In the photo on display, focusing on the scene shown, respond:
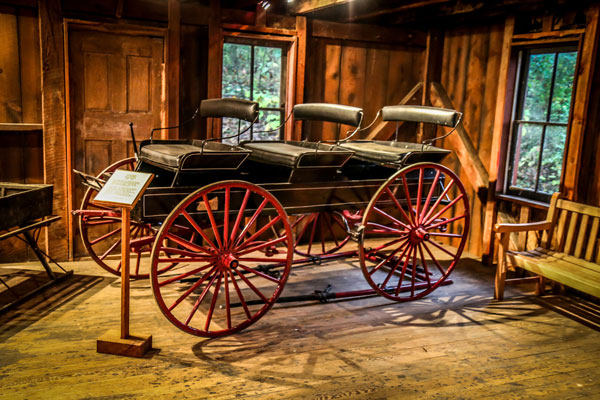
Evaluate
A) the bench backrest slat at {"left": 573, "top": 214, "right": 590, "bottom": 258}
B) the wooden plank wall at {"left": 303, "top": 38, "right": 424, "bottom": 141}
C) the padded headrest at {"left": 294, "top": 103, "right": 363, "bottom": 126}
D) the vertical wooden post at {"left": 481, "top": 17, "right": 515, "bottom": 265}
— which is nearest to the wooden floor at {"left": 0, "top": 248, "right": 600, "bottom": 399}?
the bench backrest slat at {"left": 573, "top": 214, "right": 590, "bottom": 258}

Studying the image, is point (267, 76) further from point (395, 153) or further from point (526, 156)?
point (526, 156)

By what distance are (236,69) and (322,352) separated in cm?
322

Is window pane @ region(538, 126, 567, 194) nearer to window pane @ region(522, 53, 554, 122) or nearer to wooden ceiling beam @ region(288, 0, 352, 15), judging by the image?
window pane @ region(522, 53, 554, 122)

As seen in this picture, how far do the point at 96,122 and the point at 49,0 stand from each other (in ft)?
3.53

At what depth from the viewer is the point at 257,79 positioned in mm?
5867

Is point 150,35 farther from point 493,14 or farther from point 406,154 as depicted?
point 493,14

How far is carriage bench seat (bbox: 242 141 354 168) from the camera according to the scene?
400cm

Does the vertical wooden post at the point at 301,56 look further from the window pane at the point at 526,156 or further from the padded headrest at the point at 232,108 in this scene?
the window pane at the point at 526,156

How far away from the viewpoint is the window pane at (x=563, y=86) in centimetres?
502

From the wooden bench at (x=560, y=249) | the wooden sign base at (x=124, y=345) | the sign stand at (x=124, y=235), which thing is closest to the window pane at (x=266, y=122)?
the wooden bench at (x=560, y=249)

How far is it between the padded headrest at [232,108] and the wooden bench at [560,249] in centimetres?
212

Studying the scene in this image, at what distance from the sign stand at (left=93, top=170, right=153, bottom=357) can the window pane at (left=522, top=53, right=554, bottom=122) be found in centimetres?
372

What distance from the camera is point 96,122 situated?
5207mm

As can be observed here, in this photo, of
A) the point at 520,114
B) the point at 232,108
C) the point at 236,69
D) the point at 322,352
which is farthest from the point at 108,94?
the point at 520,114
